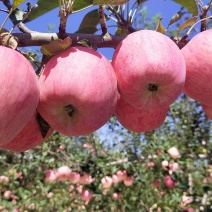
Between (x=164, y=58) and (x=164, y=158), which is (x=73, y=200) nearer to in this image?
Result: (x=164, y=158)

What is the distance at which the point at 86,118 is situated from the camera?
27.2 inches

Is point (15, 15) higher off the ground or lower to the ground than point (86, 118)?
higher

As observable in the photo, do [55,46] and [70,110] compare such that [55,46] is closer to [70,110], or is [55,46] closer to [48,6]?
[70,110]

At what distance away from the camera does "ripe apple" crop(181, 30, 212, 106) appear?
31.2 inches

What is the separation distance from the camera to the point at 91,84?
67 centimetres

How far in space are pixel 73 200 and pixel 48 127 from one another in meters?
3.63

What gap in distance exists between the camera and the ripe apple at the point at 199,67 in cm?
79

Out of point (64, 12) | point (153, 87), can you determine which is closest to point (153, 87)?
point (153, 87)

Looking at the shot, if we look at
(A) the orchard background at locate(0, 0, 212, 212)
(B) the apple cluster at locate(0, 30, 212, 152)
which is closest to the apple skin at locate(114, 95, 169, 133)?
(B) the apple cluster at locate(0, 30, 212, 152)

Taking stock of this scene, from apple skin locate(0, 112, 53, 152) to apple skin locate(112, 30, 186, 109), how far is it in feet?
0.57

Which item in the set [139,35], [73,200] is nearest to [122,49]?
[139,35]

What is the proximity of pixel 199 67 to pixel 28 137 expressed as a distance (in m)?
0.37

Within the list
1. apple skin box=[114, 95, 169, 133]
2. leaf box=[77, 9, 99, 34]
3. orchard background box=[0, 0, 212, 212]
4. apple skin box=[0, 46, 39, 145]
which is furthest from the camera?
orchard background box=[0, 0, 212, 212]

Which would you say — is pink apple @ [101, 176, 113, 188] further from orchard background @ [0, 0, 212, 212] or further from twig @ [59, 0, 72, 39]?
twig @ [59, 0, 72, 39]
